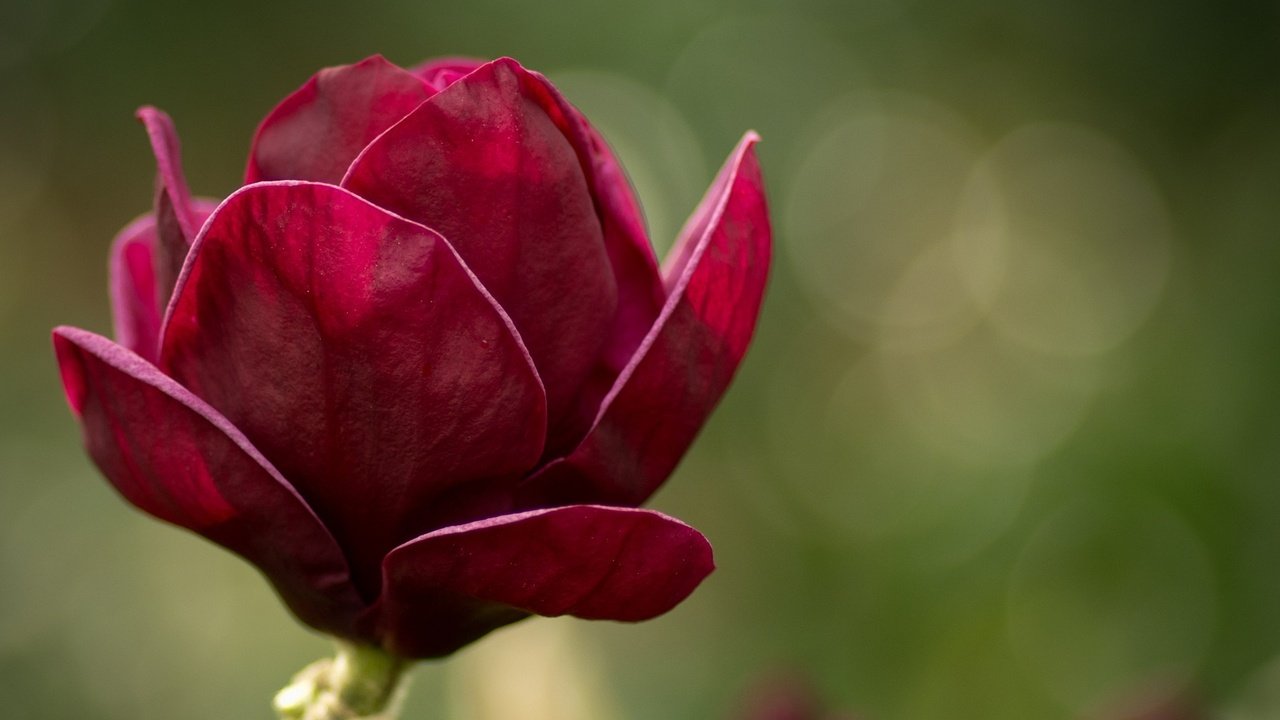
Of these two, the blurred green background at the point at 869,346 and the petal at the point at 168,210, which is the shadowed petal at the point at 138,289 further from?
the blurred green background at the point at 869,346

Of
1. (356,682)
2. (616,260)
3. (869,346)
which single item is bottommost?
(869,346)

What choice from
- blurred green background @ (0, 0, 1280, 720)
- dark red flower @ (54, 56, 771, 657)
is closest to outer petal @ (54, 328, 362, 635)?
dark red flower @ (54, 56, 771, 657)

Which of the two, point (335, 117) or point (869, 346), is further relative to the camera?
point (869, 346)

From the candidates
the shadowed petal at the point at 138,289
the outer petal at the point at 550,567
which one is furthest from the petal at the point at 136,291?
the outer petal at the point at 550,567

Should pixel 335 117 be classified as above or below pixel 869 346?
above

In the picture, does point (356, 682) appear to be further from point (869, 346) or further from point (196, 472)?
point (869, 346)

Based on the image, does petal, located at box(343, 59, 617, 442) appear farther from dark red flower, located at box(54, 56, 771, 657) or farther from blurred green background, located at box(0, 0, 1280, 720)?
blurred green background, located at box(0, 0, 1280, 720)

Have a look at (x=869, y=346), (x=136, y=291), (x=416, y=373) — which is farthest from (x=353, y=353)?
(x=869, y=346)
